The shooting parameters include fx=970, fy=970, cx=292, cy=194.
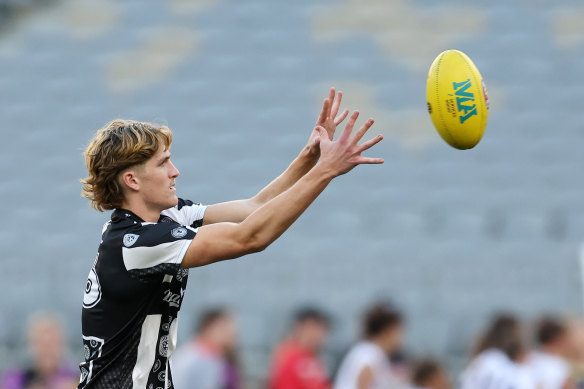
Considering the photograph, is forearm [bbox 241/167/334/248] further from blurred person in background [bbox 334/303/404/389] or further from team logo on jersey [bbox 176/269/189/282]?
blurred person in background [bbox 334/303/404/389]

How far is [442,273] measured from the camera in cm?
1024

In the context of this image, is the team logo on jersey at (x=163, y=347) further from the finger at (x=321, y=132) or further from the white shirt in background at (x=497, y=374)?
the white shirt in background at (x=497, y=374)

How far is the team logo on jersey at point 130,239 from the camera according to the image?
3.76 m

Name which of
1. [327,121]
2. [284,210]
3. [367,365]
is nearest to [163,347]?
[284,210]

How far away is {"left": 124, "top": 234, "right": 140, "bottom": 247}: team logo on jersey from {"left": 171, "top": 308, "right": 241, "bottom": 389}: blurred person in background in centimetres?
475

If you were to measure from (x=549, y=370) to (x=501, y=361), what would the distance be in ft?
1.32

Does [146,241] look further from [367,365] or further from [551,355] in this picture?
[551,355]

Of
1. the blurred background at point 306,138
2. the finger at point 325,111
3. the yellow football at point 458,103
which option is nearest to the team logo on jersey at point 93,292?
the finger at point 325,111

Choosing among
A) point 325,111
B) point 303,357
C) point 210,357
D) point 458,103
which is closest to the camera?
point 325,111

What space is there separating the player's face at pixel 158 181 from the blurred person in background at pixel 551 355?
458 cm

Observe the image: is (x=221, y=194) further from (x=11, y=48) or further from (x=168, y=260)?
(x=168, y=260)

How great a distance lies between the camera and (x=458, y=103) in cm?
453

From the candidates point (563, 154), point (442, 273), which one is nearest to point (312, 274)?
point (442, 273)

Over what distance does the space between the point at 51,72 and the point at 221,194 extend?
3386 millimetres
